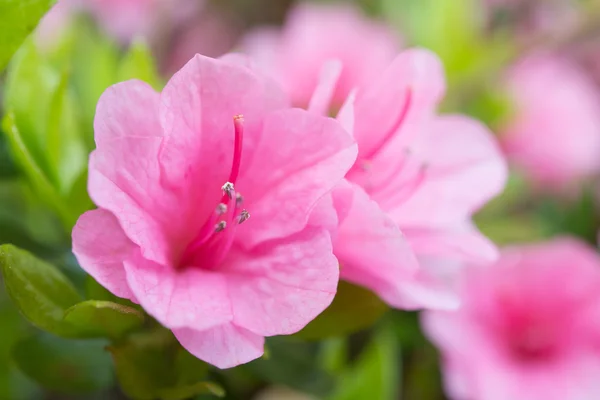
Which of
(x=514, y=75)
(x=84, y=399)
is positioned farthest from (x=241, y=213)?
(x=514, y=75)

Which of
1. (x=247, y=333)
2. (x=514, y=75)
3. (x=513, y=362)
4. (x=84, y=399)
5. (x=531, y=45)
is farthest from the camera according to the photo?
(x=514, y=75)

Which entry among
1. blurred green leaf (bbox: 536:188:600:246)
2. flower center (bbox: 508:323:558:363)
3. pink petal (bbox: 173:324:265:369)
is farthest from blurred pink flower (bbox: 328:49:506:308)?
blurred green leaf (bbox: 536:188:600:246)

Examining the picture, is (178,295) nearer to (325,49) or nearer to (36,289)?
(36,289)

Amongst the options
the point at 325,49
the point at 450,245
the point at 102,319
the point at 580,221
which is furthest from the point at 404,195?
the point at 325,49

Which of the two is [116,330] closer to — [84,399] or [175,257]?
[175,257]

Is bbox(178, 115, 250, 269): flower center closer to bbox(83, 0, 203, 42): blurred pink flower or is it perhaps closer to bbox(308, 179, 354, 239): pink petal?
bbox(308, 179, 354, 239): pink petal

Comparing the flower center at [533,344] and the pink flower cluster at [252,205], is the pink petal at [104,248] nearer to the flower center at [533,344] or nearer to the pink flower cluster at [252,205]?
the pink flower cluster at [252,205]
